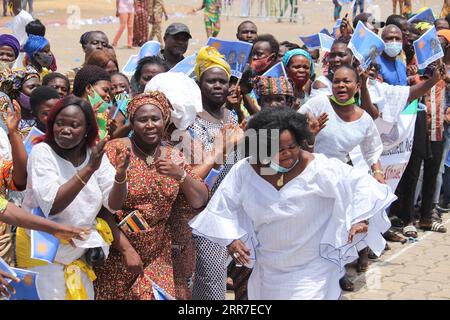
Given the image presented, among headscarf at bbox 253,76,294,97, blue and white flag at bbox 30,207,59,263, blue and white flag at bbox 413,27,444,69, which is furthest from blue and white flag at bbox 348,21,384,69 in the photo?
blue and white flag at bbox 30,207,59,263

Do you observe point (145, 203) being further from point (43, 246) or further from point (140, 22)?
point (140, 22)

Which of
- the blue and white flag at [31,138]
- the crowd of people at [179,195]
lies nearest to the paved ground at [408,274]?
the crowd of people at [179,195]

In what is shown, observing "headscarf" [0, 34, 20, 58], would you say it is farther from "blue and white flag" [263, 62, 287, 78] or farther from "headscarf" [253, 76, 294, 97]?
"headscarf" [253, 76, 294, 97]

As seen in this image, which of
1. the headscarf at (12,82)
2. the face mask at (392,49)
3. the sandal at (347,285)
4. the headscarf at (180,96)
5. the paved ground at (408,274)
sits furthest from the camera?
the face mask at (392,49)

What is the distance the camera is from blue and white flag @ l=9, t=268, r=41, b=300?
4.70 metres

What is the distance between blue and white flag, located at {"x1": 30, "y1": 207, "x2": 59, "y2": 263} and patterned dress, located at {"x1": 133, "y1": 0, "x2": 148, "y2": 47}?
51.0 ft

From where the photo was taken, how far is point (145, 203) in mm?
5258

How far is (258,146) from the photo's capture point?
5117 millimetres

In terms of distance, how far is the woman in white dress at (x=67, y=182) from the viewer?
479 cm

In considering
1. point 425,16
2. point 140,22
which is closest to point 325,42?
point 425,16

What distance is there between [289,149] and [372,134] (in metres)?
2.19

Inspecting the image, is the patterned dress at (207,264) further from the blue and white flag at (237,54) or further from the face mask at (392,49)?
the face mask at (392,49)

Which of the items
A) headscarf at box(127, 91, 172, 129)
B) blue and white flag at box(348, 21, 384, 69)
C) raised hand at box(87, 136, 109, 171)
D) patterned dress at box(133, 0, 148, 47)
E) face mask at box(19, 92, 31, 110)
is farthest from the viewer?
patterned dress at box(133, 0, 148, 47)

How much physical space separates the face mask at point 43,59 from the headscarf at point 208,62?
2.36 metres
